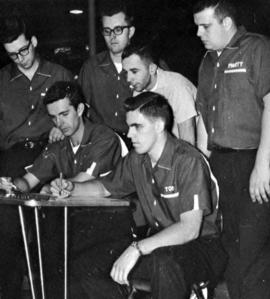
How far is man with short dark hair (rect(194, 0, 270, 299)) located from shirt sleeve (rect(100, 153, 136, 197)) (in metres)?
0.50

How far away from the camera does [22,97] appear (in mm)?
4320

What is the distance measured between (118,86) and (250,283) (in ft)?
5.73

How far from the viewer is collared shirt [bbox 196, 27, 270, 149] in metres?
3.21

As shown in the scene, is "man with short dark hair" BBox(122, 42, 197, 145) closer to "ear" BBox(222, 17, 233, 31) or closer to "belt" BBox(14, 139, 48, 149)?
"ear" BBox(222, 17, 233, 31)

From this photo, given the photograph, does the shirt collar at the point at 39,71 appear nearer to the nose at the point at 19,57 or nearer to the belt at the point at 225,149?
the nose at the point at 19,57

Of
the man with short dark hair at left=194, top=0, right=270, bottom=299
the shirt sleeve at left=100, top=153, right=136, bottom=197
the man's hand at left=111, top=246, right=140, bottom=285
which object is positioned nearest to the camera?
the man's hand at left=111, top=246, right=140, bottom=285

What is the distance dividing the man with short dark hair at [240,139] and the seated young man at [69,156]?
0.77 metres

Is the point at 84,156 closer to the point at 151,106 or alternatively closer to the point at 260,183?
the point at 151,106

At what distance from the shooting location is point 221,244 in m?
3.14

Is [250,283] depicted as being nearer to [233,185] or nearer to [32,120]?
[233,185]

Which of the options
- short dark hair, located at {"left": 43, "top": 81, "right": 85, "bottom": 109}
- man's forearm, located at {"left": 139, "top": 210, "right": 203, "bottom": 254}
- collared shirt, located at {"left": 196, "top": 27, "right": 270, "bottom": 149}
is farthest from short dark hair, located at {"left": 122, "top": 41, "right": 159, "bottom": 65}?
man's forearm, located at {"left": 139, "top": 210, "right": 203, "bottom": 254}

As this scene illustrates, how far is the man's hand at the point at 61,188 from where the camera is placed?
320 cm

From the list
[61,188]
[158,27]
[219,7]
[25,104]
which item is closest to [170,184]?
[61,188]

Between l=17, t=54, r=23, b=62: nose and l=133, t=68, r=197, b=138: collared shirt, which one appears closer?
l=133, t=68, r=197, b=138: collared shirt
